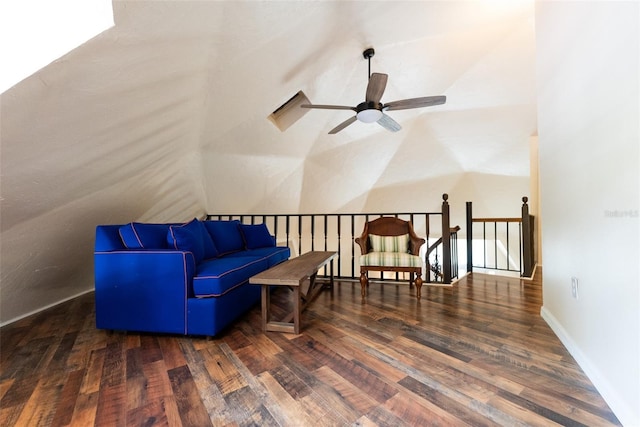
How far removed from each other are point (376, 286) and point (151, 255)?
2380mm

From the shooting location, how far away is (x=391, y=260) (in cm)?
280

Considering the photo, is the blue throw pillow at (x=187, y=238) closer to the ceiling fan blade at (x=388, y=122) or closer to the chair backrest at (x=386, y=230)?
the chair backrest at (x=386, y=230)

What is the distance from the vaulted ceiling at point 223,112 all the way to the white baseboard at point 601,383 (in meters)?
2.75

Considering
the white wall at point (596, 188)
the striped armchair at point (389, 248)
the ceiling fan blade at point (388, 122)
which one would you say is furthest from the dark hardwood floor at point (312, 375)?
the ceiling fan blade at point (388, 122)

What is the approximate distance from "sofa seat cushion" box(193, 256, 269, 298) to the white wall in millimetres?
2103

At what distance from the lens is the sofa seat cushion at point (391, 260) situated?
9.08 feet

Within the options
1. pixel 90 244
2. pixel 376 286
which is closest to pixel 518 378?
pixel 376 286

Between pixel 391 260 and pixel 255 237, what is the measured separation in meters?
1.78

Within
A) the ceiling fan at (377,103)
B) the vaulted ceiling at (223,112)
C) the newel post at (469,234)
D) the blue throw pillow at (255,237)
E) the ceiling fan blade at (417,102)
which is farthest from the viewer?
the newel post at (469,234)

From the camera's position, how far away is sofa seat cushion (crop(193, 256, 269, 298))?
193 cm

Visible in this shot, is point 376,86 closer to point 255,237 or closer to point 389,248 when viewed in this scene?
point 389,248

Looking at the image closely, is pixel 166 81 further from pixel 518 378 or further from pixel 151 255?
pixel 518 378

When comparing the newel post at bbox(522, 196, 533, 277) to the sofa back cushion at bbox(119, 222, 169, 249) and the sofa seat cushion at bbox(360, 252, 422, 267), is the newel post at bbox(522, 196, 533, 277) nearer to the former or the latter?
the sofa seat cushion at bbox(360, 252, 422, 267)

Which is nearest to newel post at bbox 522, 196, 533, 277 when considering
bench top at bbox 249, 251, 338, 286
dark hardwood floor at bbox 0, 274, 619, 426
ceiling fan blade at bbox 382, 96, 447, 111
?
dark hardwood floor at bbox 0, 274, 619, 426
